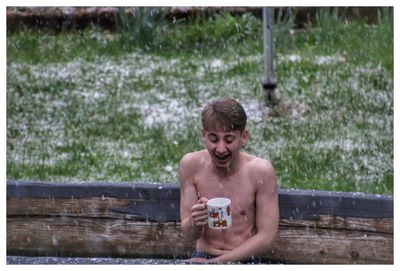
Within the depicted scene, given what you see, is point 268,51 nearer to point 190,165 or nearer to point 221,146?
point 190,165

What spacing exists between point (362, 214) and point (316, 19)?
455 cm

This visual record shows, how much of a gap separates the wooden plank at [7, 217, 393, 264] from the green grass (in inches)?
71.2

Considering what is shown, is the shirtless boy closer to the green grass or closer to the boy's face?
the boy's face

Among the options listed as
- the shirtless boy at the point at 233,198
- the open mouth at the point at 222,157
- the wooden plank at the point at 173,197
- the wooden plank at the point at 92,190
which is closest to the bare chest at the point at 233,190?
the shirtless boy at the point at 233,198

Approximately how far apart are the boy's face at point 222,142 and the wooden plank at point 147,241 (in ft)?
1.79

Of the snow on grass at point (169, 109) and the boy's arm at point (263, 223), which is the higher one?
the boy's arm at point (263, 223)

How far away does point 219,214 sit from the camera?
10.7 ft

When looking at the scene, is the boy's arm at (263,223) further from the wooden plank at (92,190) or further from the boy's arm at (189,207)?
the wooden plank at (92,190)

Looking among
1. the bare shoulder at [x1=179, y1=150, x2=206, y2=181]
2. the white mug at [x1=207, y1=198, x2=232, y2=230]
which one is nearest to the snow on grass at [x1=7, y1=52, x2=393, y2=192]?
the bare shoulder at [x1=179, y1=150, x2=206, y2=181]

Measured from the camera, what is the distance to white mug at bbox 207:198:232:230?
3.26 metres

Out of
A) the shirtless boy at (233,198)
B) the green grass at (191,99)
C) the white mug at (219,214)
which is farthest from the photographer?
the green grass at (191,99)

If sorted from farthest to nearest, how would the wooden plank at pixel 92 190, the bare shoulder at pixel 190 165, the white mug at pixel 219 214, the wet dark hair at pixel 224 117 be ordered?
the wooden plank at pixel 92 190 → the bare shoulder at pixel 190 165 → the wet dark hair at pixel 224 117 → the white mug at pixel 219 214

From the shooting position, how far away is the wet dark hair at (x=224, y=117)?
3.39m

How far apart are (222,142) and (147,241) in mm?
815
